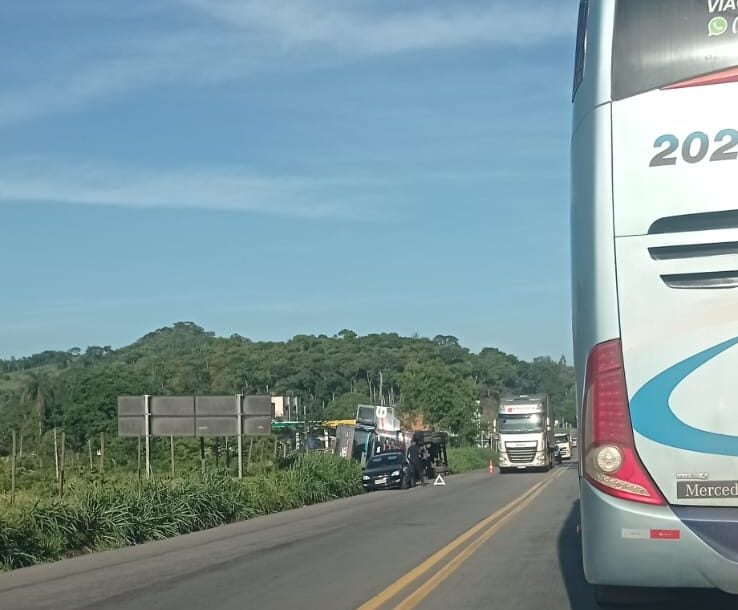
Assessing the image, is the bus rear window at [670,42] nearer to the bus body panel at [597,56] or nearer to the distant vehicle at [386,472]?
the bus body panel at [597,56]

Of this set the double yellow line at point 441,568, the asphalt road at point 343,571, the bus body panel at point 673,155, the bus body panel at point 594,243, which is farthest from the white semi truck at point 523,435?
the bus body panel at point 673,155

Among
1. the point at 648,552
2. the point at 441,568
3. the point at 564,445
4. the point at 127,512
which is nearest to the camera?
the point at 648,552

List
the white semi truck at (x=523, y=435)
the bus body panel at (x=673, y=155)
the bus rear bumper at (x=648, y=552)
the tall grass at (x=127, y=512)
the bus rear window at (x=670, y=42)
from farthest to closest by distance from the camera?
the white semi truck at (x=523, y=435) → the tall grass at (x=127, y=512) → the bus rear window at (x=670, y=42) → the bus body panel at (x=673, y=155) → the bus rear bumper at (x=648, y=552)

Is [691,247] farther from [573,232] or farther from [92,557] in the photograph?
[92,557]

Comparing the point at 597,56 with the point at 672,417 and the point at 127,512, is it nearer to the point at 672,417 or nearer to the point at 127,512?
the point at 672,417

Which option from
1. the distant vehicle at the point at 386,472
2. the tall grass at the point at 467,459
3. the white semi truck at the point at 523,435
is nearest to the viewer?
the distant vehicle at the point at 386,472

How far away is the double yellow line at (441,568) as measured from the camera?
428 inches

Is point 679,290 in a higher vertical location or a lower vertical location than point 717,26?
lower

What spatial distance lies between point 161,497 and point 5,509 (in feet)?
14.7

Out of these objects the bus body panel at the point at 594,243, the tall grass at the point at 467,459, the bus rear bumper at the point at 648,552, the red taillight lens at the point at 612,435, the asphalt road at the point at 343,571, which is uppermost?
the bus body panel at the point at 594,243

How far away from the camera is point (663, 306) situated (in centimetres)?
641

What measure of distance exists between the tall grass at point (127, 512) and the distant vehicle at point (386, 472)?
9715 mm

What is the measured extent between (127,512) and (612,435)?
14162 mm

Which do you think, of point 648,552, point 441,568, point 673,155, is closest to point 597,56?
point 673,155
